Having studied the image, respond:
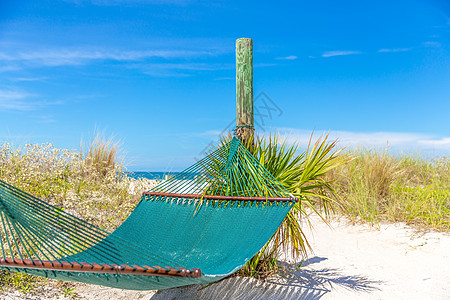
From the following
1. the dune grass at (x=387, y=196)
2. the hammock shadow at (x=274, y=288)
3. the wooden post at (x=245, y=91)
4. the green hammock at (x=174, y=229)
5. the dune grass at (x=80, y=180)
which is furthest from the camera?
the dune grass at (x=387, y=196)

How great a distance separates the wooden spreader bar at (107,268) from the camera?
1591 millimetres

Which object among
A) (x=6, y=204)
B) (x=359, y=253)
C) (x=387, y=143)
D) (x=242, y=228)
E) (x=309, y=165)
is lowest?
(x=359, y=253)

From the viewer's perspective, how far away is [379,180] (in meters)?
5.23

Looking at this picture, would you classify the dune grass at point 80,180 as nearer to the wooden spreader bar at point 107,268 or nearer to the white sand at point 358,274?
the white sand at point 358,274

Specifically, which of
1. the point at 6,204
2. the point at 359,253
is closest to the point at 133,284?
the point at 6,204

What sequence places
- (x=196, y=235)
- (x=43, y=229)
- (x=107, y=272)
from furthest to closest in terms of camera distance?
(x=196, y=235)
(x=43, y=229)
(x=107, y=272)

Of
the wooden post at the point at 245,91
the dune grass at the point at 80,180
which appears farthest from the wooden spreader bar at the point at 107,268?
the dune grass at the point at 80,180

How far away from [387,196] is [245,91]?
307 cm

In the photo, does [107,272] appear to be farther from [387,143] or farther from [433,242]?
[387,143]

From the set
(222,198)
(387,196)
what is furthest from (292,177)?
(387,196)

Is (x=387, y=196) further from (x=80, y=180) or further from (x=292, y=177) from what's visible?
(x=80, y=180)

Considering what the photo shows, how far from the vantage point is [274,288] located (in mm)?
2816

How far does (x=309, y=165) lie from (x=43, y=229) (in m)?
1.89

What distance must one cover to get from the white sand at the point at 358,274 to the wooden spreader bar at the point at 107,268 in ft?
4.14
